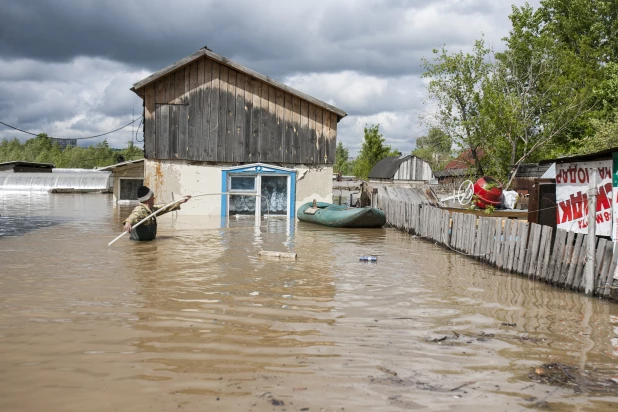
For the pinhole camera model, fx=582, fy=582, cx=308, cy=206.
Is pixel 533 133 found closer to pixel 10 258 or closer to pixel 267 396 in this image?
pixel 10 258

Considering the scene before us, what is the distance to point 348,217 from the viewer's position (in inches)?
794

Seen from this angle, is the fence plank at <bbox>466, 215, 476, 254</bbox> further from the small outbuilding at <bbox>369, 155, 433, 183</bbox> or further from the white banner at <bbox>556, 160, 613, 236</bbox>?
the small outbuilding at <bbox>369, 155, 433, 183</bbox>

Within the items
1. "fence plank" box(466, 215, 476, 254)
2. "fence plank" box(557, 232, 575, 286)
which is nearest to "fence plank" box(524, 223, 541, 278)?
"fence plank" box(557, 232, 575, 286)

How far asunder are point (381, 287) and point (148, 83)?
50.6 ft

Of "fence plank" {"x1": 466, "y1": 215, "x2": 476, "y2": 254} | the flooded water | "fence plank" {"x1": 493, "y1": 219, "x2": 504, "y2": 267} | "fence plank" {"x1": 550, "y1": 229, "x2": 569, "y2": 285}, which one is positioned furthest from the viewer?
"fence plank" {"x1": 466, "y1": 215, "x2": 476, "y2": 254}

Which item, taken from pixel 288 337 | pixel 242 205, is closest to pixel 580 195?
pixel 288 337

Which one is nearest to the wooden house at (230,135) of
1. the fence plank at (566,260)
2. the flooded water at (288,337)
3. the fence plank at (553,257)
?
the flooded water at (288,337)

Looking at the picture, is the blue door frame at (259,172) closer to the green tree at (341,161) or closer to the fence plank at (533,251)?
the fence plank at (533,251)

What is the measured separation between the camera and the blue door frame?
2322 centimetres

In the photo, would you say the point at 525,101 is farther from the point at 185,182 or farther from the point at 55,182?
the point at 55,182

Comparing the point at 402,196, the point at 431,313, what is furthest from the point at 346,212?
the point at 431,313

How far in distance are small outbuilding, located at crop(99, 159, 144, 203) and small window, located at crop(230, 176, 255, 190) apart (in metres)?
12.1

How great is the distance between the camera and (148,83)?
21875mm

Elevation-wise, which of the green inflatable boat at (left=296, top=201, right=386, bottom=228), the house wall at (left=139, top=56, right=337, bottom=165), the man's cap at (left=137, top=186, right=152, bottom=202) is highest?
the house wall at (left=139, top=56, right=337, bottom=165)
